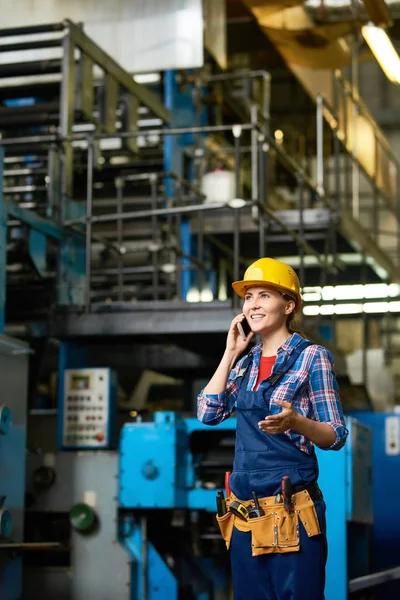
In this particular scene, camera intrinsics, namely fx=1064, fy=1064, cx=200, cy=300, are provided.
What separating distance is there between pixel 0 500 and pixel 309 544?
2887mm

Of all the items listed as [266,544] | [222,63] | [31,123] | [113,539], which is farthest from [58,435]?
[222,63]

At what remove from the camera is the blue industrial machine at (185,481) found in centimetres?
626

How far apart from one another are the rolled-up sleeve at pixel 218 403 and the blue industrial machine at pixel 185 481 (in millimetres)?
2561

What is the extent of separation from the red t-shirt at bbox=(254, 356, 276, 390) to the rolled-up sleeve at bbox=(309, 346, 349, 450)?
0.18 meters

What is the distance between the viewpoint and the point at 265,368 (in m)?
3.76

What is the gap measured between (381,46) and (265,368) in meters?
7.40

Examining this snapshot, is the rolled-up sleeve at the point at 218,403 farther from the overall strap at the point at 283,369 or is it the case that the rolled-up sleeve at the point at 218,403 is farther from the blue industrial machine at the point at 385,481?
the blue industrial machine at the point at 385,481

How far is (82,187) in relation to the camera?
32.2ft

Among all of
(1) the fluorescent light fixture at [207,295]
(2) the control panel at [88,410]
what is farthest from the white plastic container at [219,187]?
(2) the control panel at [88,410]

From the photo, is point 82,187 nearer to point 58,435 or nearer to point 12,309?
point 12,309

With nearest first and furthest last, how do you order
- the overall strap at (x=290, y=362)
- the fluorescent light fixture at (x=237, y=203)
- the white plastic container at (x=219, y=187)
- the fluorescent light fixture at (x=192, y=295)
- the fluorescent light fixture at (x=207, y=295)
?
the overall strap at (x=290, y=362), the fluorescent light fixture at (x=237, y=203), the fluorescent light fixture at (x=192, y=295), the fluorescent light fixture at (x=207, y=295), the white plastic container at (x=219, y=187)

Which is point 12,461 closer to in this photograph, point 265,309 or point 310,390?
point 265,309

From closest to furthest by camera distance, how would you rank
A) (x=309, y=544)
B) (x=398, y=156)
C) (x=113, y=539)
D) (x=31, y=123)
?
(x=309, y=544) → (x=113, y=539) → (x=31, y=123) → (x=398, y=156)

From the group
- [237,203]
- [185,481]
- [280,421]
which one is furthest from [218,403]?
[237,203]
